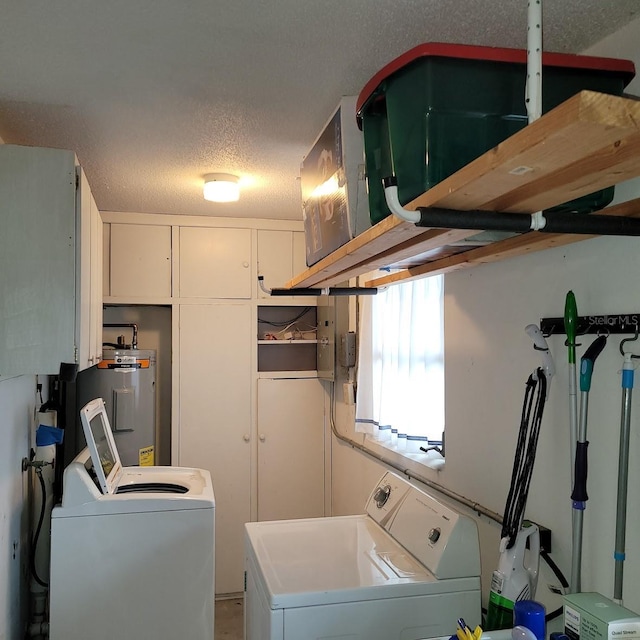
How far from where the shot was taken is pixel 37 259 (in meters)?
2.05

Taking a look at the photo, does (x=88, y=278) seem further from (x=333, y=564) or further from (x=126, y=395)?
(x=333, y=564)

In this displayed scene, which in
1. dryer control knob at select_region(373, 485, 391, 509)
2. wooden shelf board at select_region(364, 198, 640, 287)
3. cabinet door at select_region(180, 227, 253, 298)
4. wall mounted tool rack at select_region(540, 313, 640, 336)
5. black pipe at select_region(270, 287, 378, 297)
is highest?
A: cabinet door at select_region(180, 227, 253, 298)

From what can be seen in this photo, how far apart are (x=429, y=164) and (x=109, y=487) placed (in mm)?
2238

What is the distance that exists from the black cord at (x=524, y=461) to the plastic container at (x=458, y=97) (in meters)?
0.79

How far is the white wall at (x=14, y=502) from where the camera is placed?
7.91ft

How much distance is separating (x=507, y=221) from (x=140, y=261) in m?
3.12

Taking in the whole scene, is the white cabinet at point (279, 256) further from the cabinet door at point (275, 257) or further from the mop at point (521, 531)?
the mop at point (521, 531)

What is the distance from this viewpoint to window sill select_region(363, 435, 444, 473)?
2572mm

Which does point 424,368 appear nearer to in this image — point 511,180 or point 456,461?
point 456,461

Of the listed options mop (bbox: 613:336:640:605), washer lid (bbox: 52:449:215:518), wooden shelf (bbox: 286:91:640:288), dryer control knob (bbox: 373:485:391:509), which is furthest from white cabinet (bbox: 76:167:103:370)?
mop (bbox: 613:336:640:605)

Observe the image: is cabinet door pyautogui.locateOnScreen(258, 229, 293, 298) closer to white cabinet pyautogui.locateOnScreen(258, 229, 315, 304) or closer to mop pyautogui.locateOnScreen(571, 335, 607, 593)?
white cabinet pyautogui.locateOnScreen(258, 229, 315, 304)

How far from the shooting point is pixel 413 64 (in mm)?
1223

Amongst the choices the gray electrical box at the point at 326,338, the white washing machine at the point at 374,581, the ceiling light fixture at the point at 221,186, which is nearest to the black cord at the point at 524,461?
the white washing machine at the point at 374,581

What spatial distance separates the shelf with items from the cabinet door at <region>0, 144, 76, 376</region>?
2.28 m
